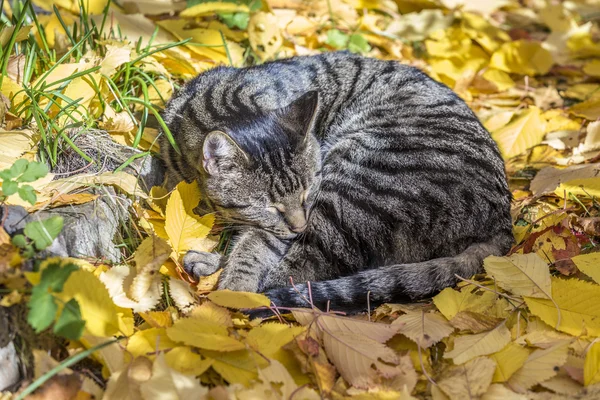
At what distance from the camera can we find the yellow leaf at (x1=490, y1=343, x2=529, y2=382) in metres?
2.12

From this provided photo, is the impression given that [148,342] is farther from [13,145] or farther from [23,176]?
[13,145]

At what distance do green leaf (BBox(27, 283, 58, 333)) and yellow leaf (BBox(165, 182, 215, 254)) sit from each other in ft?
2.73

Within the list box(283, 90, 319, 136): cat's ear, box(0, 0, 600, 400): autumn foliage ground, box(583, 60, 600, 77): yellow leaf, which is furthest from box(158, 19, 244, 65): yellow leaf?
box(583, 60, 600, 77): yellow leaf

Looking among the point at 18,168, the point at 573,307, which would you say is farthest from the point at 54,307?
the point at 573,307

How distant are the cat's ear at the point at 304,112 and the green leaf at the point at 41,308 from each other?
148 cm

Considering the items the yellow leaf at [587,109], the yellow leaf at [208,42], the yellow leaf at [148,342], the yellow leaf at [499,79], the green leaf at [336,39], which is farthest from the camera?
the green leaf at [336,39]

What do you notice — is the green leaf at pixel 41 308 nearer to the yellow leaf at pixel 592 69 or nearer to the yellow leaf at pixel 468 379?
the yellow leaf at pixel 468 379

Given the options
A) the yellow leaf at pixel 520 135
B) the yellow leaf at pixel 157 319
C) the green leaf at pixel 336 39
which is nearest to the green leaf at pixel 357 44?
the green leaf at pixel 336 39

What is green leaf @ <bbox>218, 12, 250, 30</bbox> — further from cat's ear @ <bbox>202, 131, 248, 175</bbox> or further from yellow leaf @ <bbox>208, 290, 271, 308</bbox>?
yellow leaf @ <bbox>208, 290, 271, 308</bbox>

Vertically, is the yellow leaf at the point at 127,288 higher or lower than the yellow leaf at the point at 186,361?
higher

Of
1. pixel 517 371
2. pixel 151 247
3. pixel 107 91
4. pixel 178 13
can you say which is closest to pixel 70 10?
pixel 178 13

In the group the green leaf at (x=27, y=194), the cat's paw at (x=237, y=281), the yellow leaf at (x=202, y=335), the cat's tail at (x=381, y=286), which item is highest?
the green leaf at (x=27, y=194)

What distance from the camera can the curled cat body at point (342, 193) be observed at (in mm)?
2695

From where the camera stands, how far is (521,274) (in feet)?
8.24
